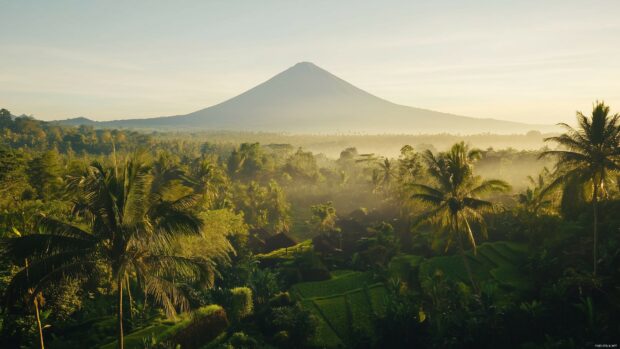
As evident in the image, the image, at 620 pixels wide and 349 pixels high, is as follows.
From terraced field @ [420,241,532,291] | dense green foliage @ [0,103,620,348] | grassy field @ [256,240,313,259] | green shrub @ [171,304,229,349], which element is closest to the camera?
dense green foliage @ [0,103,620,348]

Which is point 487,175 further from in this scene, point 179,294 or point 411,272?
point 179,294

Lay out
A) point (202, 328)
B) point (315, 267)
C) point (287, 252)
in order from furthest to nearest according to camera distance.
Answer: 1. point (287, 252)
2. point (315, 267)
3. point (202, 328)

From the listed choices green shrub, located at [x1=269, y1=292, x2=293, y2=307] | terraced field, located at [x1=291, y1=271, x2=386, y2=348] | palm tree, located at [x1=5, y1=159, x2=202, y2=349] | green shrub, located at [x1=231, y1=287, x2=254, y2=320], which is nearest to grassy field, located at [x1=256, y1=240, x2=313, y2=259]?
terraced field, located at [x1=291, y1=271, x2=386, y2=348]

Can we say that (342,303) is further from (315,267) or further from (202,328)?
(202,328)

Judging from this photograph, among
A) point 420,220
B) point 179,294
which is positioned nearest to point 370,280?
point 420,220

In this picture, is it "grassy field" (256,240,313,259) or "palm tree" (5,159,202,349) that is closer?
"palm tree" (5,159,202,349)

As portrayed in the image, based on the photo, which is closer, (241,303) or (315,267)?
(241,303)

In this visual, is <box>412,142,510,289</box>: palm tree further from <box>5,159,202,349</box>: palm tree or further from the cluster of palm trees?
<box>5,159,202,349</box>: palm tree

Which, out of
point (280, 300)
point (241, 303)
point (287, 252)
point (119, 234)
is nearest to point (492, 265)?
point (280, 300)
